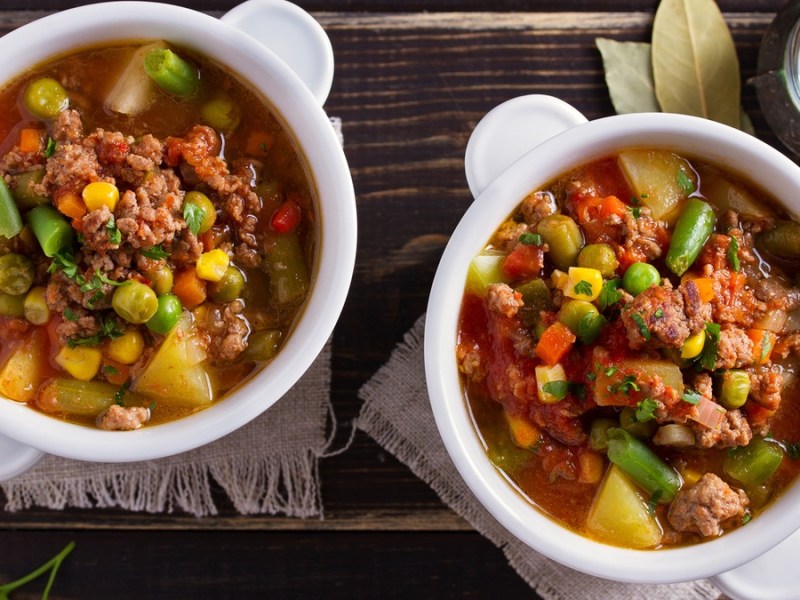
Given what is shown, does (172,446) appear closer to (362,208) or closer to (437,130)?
(362,208)

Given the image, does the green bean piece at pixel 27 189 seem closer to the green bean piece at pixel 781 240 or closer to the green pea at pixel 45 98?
the green pea at pixel 45 98

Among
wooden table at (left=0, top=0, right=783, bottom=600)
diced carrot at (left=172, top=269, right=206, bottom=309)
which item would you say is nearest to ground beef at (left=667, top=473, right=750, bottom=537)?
wooden table at (left=0, top=0, right=783, bottom=600)

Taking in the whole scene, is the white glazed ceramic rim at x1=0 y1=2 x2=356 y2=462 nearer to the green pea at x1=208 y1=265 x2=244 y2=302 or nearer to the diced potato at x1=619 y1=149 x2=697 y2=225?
the green pea at x1=208 y1=265 x2=244 y2=302

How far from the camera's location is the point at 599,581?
3141 mm

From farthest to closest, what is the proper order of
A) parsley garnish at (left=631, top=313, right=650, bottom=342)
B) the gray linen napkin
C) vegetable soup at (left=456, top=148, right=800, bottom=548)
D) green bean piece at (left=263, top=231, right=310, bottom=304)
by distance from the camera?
the gray linen napkin
green bean piece at (left=263, top=231, right=310, bottom=304)
vegetable soup at (left=456, top=148, right=800, bottom=548)
parsley garnish at (left=631, top=313, right=650, bottom=342)

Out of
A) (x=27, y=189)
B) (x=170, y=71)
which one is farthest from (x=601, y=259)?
(x=27, y=189)

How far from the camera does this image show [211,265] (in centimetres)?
247

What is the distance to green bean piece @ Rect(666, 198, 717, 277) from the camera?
2.42 m

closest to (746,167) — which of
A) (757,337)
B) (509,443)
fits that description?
(757,337)

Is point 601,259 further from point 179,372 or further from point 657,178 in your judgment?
point 179,372

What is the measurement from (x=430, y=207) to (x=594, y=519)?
1.29 meters

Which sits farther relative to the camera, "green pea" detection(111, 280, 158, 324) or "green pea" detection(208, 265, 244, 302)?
"green pea" detection(208, 265, 244, 302)

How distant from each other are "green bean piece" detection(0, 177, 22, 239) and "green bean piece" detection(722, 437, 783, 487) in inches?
83.9

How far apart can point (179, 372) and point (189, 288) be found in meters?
0.25
